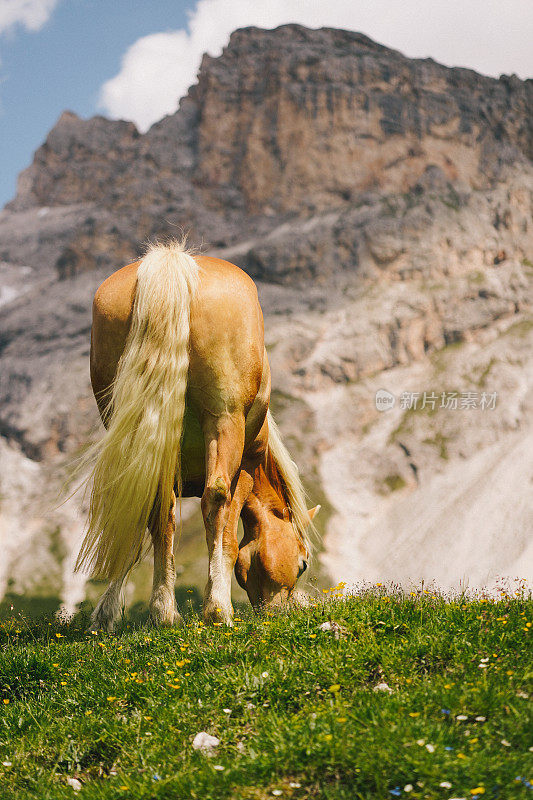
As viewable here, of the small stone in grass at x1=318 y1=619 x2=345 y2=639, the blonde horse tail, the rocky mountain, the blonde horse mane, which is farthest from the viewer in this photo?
the rocky mountain

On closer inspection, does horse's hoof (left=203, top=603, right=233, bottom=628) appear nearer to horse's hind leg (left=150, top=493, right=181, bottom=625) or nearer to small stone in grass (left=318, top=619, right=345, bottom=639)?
horse's hind leg (left=150, top=493, right=181, bottom=625)

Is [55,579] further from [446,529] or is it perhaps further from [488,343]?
[488,343]

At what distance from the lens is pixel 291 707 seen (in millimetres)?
4328

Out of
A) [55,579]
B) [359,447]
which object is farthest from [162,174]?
[55,579]

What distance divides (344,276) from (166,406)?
10202 cm

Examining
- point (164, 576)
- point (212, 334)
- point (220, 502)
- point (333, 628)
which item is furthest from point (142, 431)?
point (333, 628)

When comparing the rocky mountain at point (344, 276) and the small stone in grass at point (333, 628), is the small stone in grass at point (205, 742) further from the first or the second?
the rocky mountain at point (344, 276)

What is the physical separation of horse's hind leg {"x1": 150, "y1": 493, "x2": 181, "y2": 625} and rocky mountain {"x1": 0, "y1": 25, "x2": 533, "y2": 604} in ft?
216

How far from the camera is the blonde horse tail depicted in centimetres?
657

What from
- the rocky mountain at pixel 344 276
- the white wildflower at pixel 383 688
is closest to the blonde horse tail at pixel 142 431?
the white wildflower at pixel 383 688

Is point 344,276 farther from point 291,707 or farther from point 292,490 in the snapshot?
point 291,707

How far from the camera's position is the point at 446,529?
7719cm

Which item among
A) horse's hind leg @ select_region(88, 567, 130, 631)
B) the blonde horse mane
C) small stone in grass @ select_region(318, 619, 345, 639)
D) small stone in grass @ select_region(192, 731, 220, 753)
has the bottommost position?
horse's hind leg @ select_region(88, 567, 130, 631)

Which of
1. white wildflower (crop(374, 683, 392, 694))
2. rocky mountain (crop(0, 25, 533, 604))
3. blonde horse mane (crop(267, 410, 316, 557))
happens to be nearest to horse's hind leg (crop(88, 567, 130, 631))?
blonde horse mane (crop(267, 410, 316, 557))
